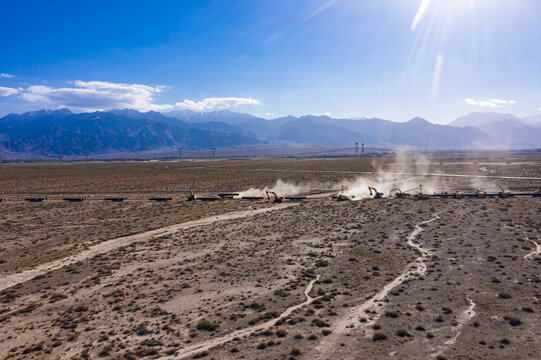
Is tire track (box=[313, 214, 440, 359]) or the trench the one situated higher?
tire track (box=[313, 214, 440, 359])

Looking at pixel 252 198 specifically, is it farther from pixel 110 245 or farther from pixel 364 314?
pixel 364 314

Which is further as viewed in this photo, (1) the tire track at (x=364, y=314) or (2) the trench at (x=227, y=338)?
(1) the tire track at (x=364, y=314)

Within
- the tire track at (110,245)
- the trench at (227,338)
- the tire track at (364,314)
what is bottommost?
the tire track at (110,245)

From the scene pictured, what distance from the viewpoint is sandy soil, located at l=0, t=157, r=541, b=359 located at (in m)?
11.7

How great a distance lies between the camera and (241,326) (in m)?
13.0

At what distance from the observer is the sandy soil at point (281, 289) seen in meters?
11.7

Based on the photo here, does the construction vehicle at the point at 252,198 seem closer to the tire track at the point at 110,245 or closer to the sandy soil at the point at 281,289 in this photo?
the tire track at the point at 110,245

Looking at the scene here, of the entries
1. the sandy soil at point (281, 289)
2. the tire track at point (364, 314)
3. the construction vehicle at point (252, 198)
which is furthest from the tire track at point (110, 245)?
the tire track at point (364, 314)

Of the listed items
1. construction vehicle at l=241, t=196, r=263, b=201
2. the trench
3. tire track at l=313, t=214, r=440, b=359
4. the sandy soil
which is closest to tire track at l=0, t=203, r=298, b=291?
the sandy soil

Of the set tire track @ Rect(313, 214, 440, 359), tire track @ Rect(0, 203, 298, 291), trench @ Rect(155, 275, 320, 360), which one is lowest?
tire track @ Rect(0, 203, 298, 291)

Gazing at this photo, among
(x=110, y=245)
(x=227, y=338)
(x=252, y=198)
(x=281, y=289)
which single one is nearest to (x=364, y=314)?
(x=281, y=289)

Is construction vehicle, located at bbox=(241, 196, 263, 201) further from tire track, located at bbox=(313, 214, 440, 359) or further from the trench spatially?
the trench

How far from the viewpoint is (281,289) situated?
1642 cm

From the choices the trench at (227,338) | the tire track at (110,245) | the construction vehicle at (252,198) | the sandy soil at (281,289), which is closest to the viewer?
the trench at (227,338)
